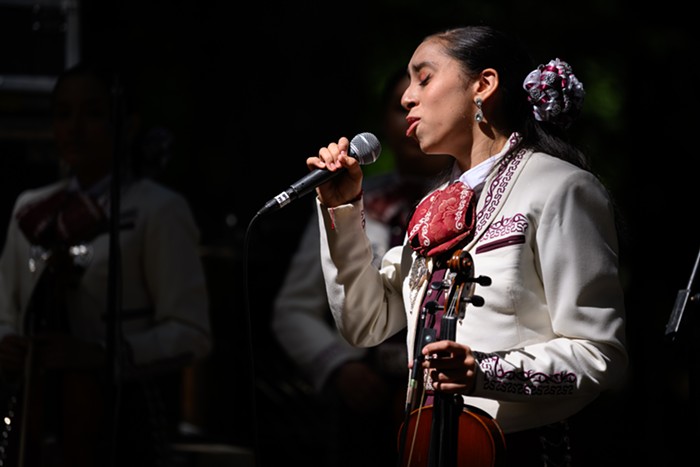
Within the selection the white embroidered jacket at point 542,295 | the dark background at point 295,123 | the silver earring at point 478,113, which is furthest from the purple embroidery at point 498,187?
the dark background at point 295,123

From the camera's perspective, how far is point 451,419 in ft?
7.96

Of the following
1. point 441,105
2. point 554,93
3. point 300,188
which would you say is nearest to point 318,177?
point 300,188

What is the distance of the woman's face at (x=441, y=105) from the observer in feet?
8.86

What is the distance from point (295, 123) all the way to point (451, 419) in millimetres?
3199

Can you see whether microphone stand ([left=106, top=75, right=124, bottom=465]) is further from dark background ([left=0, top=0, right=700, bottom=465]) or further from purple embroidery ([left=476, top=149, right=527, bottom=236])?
purple embroidery ([left=476, top=149, right=527, bottom=236])

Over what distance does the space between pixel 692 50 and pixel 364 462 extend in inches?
138

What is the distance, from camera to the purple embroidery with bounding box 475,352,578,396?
7.83 ft

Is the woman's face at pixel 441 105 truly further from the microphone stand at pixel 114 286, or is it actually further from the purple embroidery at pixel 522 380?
the microphone stand at pixel 114 286

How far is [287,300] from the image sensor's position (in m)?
4.57

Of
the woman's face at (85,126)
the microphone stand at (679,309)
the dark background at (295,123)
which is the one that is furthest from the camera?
the dark background at (295,123)

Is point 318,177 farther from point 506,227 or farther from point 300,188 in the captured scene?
point 506,227

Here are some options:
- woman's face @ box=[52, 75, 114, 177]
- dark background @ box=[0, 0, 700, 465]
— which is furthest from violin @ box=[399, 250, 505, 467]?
dark background @ box=[0, 0, 700, 465]

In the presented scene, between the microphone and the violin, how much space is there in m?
0.34

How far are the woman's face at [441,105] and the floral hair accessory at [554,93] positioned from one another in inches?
5.7
